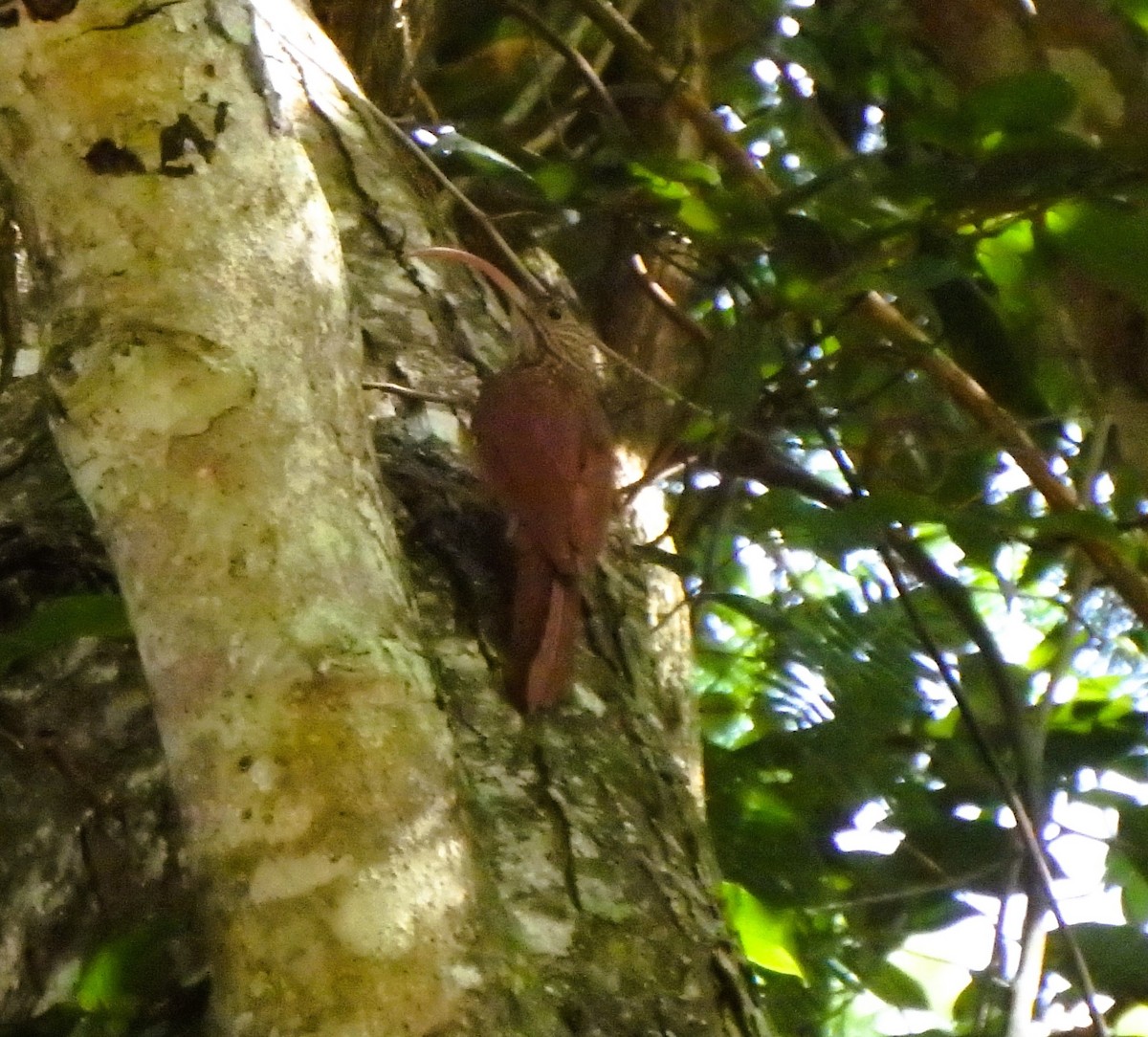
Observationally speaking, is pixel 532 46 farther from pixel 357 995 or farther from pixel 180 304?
pixel 357 995

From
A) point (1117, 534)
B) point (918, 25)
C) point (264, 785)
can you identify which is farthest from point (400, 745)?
point (918, 25)

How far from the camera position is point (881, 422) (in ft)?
5.80

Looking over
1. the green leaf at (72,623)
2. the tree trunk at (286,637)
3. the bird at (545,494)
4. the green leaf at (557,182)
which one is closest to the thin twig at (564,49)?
the green leaf at (557,182)

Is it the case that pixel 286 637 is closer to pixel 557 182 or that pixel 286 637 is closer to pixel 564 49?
pixel 557 182

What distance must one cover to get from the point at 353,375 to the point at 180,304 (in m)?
0.11

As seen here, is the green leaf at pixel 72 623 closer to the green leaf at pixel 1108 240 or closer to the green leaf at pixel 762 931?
the green leaf at pixel 762 931

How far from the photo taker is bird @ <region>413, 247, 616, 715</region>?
0.94 meters

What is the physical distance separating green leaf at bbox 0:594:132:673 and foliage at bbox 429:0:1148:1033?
1.46 feet

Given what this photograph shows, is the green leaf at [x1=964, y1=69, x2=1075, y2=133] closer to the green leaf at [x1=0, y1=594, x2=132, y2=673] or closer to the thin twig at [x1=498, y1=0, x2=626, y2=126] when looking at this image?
the thin twig at [x1=498, y1=0, x2=626, y2=126]

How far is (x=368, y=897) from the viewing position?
0.62 meters

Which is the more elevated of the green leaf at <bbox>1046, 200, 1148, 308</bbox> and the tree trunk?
the green leaf at <bbox>1046, 200, 1148, 308</bbox>

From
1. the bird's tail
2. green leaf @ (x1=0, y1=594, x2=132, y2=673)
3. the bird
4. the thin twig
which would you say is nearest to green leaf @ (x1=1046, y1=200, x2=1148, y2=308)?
the bird

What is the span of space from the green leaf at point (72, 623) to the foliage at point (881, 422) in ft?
1.46

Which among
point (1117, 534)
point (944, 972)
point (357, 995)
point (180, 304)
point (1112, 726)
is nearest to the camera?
point (357, 995)
